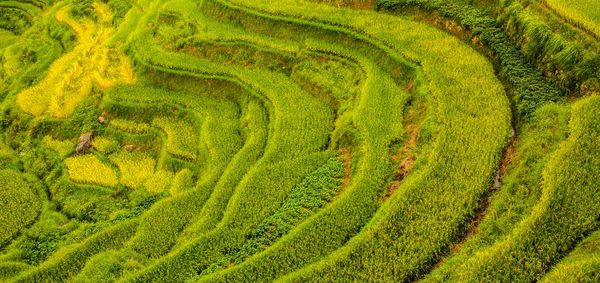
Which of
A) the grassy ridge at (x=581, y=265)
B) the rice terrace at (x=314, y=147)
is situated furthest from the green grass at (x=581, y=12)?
the grassy ridge at (x=581, y=265)

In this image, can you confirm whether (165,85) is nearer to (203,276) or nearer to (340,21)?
(340,21)

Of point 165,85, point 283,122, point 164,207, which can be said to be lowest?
point 164,207

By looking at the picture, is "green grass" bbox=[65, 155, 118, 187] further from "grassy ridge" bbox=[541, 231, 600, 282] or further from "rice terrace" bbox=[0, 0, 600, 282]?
"grassy ridge" bbox=[541, 231, 600, 282]

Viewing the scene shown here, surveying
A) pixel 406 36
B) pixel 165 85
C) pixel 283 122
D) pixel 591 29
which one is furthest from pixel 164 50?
pixel 591 29

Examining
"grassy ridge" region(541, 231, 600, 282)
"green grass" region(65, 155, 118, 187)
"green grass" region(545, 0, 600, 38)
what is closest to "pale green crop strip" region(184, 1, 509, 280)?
"grassy ridge" region(541, 231, 600, 282)

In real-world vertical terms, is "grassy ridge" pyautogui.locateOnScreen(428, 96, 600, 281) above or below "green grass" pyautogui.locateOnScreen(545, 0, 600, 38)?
below

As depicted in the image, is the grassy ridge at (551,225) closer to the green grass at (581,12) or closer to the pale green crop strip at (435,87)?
the pale green crop strip at (435,87)

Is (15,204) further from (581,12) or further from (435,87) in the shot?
(581,12)

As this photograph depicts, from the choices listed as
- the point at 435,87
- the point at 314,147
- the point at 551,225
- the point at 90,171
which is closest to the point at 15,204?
the point at 90,171
